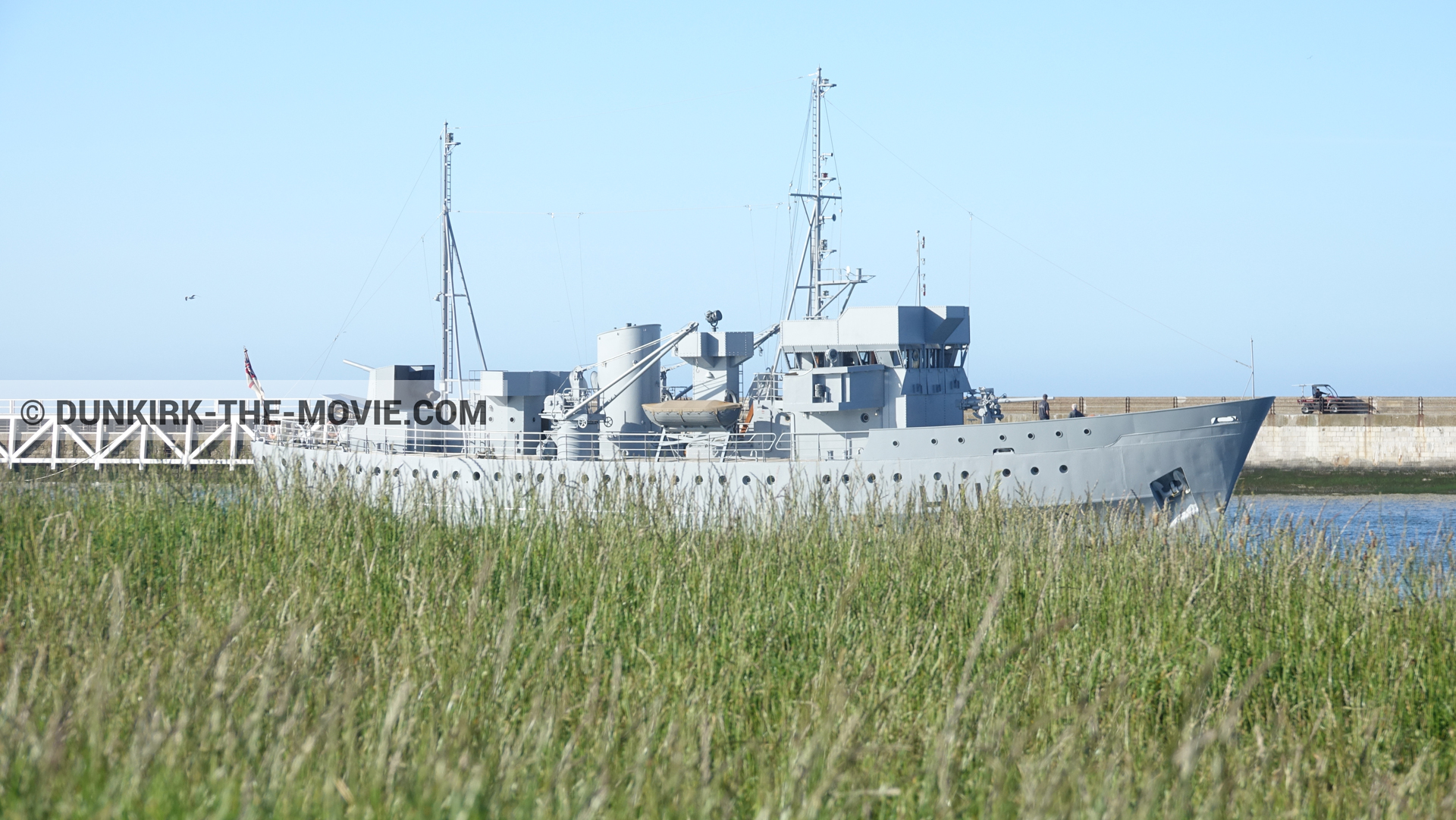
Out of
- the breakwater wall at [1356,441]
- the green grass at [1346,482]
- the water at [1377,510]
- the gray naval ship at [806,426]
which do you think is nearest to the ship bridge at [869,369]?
the gray naval ship at [806,426]

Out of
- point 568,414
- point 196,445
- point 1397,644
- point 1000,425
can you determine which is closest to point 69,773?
point 1397,644

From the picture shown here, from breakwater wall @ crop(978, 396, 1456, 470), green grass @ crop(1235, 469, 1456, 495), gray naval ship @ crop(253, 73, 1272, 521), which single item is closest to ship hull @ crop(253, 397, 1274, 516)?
gray naval ship @ crop(253, 73, 1272, 521)

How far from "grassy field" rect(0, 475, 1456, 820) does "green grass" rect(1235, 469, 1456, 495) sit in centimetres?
3504

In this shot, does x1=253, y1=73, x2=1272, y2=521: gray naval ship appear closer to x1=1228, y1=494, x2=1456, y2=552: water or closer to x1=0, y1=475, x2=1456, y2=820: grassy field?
x1=1228, y1=494, x2=1456, y2=552: water

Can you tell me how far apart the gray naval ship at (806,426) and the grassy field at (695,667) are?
313 inches

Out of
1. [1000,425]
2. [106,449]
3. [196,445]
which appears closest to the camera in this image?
[1000,425]

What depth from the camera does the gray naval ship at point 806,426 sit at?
2045cm

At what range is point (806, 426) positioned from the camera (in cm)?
2231

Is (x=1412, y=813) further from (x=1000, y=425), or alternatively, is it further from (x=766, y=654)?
(x=1000, y=425)

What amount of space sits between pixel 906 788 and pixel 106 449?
39912mm

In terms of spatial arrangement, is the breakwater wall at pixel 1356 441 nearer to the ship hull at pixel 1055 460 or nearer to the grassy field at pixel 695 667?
the ship hull at pixel 1055 460

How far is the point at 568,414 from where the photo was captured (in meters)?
24.2

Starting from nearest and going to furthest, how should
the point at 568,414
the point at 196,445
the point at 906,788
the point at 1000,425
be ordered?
the point at 906,788, the point at 1000,425, the point at 568,414, the point at 196,445

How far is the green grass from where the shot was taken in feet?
136
